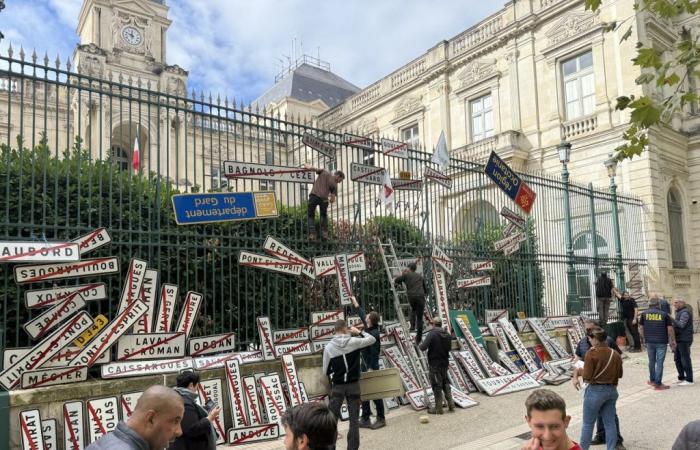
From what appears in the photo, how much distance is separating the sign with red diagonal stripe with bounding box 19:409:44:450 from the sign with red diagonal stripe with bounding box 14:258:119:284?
1.41 metres

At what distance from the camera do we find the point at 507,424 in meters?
7.41

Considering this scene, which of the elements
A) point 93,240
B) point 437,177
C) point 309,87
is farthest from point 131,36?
point 93,240

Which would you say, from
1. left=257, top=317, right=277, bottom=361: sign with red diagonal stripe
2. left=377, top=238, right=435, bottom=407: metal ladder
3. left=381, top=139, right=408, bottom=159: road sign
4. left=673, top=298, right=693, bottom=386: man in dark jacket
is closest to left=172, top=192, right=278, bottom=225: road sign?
left=257, top=317, right=277, bottom=361: sign with red diagonal stripe

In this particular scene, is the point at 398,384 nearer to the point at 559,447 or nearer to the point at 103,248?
the point at 103,248

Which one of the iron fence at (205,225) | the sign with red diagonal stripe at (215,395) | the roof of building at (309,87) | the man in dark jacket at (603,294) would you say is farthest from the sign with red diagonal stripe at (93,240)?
the roof of building at (309,87)

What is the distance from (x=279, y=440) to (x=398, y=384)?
1.77m

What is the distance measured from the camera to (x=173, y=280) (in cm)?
761

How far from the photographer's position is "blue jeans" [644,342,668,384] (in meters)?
9.30

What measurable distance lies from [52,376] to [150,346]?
113cm

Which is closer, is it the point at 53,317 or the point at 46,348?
the point at 46,348

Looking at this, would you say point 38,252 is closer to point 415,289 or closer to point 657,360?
point 415,289

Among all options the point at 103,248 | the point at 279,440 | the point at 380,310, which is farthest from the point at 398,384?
the point at 103,248

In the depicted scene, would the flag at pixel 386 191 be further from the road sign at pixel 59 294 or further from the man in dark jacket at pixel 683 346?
the man in dark jacket at pixel 683 346

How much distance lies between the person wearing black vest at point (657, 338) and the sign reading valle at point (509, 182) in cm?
333
